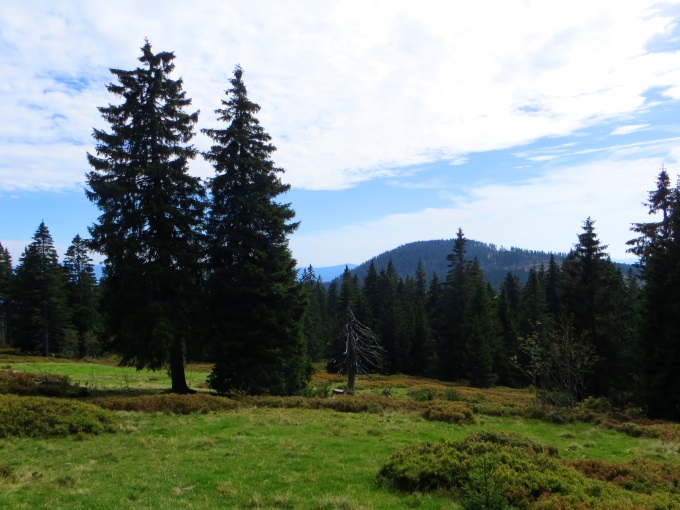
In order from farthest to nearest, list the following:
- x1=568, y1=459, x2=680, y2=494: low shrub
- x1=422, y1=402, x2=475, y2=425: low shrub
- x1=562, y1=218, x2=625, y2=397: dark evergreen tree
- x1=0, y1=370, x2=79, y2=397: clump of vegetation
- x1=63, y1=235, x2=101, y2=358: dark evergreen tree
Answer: x1=63, y1=235, x2=101, y2=358: dark evergreen tree, x1=562, y1=218, x2=625, y2=397: dark evergreen tree, x1=422, y1=402, x2=475, y2=425: low shrub, x1=0, y1=370, x2=79, y2=397: clump of vegetation, x1=568, y1=459, x2=680, y2=494: low shrub

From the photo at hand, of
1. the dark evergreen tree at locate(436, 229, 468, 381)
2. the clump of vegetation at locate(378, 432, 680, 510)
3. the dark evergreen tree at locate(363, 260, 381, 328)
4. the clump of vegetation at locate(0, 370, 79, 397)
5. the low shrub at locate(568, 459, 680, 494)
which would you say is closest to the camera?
the clump of vegetation at locate(378, 432, 680, 510)

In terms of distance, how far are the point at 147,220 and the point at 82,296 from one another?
51.7 m

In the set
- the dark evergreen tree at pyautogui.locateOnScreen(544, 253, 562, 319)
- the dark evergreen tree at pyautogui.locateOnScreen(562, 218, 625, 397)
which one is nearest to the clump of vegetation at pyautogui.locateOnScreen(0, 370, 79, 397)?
the dark evergreen tree at pyautogui.locateOnScreen(562, 218, 625, 397)

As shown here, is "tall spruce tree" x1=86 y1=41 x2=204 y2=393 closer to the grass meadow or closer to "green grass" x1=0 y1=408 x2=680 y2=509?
the grass meadow

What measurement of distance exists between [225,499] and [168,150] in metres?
18.5

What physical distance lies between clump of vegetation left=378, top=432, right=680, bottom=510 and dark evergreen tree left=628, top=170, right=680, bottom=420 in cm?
1594

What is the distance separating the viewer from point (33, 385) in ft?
64.2

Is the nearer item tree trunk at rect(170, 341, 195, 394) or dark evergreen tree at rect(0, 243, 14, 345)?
tree trunk at rect(170, 341, 195, 394)

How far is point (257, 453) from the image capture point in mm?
12156

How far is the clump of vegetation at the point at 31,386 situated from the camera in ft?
61.4

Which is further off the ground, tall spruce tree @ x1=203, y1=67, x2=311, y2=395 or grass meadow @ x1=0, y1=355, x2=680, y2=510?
tall spruce tree @ x1=203, y1=67, x2=311, y2=395

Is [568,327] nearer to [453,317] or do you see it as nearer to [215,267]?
[215,267]

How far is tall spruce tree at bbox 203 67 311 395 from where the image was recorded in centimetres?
2422

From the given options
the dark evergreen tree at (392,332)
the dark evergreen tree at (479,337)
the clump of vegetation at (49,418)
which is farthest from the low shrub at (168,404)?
the dark evergreen tree at (392,332)
